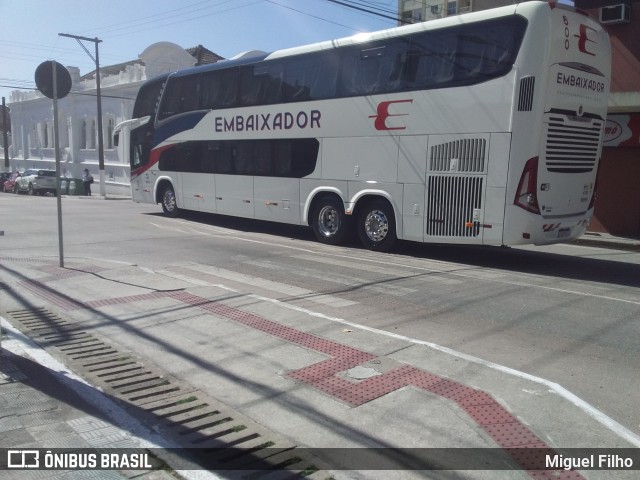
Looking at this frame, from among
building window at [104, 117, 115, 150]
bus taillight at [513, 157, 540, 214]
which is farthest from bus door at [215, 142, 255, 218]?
building window at [104, 117, 115, 150]

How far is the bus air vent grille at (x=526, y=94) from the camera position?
9398mm

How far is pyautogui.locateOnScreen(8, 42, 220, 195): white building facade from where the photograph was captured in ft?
119

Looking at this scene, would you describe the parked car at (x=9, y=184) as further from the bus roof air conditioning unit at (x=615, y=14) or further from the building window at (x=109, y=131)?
the bus roof air conditioning unit at (x=615, y=14)

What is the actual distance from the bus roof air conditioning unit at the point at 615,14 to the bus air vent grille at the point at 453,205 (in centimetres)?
930

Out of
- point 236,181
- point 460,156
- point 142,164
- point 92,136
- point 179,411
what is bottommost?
point 179,411

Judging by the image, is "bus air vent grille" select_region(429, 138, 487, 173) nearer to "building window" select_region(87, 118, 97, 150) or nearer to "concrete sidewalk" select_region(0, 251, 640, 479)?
"concrete sidewalk" select_region(0, 251, 640, 479)

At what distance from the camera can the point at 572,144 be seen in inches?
400

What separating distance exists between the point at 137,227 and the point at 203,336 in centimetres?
1050

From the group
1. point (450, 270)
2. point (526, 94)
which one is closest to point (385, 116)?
point (526, 94)

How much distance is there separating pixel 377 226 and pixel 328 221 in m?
1.54

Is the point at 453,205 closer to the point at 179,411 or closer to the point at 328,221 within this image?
the point at 328,221

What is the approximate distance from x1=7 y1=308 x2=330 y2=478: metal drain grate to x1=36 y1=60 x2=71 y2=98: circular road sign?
4.33 meters

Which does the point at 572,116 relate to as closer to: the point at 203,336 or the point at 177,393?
the point at 203,336

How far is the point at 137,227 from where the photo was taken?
1597 cm
